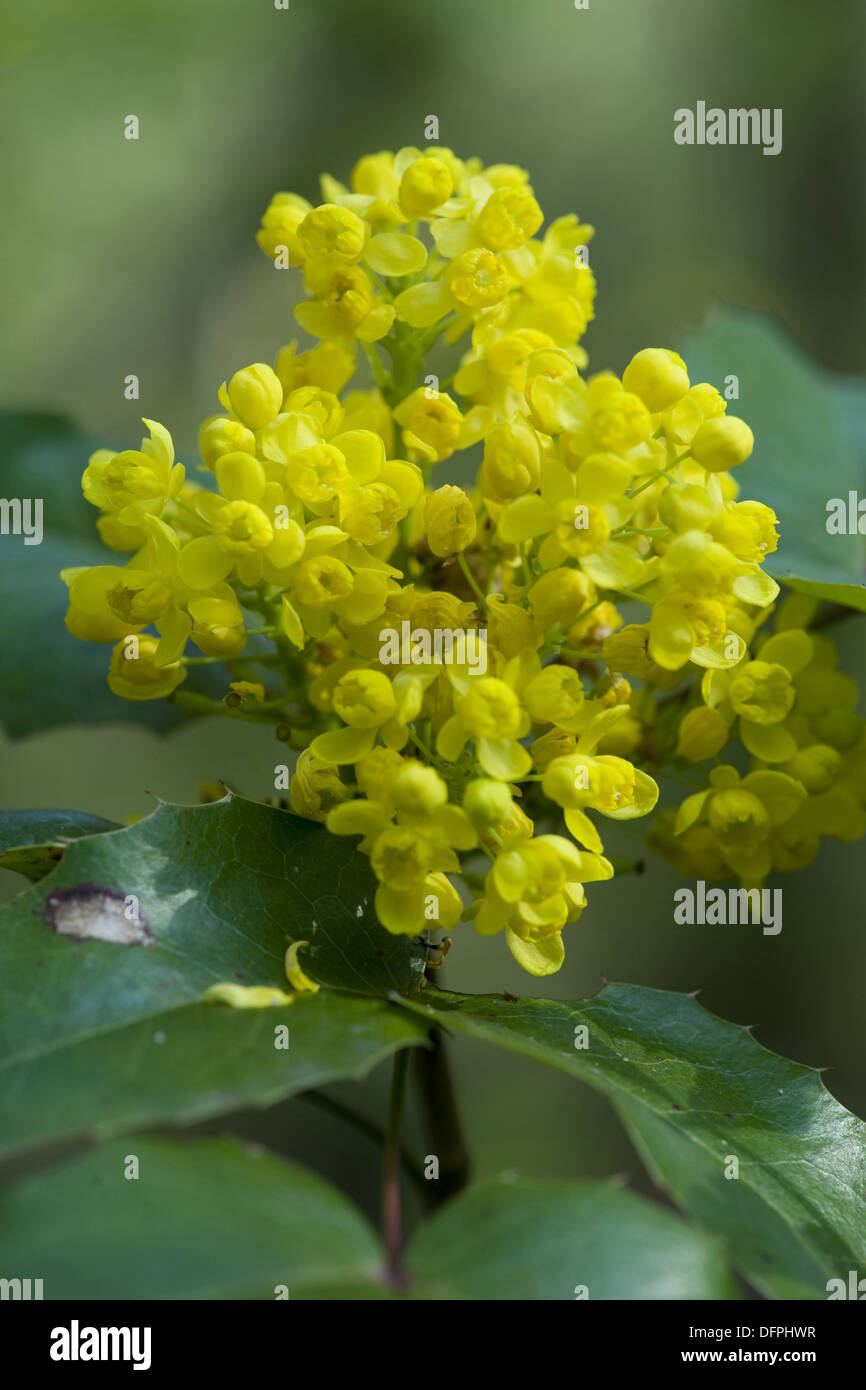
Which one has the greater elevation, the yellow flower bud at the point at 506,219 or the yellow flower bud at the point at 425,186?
the yellow flower bud at the point at 425,186

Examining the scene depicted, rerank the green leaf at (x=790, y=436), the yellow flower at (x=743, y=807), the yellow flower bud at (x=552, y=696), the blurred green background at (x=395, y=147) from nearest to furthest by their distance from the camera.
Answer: the yellow flower bud at (x=552, y=696), the yellow flower at (x=743, y=807), the green leaf at (x=790, y=436), the blurred green background at (x=395, y=147)

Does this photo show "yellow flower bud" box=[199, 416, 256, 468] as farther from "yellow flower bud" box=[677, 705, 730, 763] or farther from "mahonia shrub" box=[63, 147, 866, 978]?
"yellow flower bud" box=[677, 705, 730, 763]

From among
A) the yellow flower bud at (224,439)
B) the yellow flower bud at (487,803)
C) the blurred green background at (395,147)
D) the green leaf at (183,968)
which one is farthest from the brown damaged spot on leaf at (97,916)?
the blurred green background at (395,147)

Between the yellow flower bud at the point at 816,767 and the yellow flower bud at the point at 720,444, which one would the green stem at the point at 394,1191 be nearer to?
the yellow flower bud at the point at 816,767

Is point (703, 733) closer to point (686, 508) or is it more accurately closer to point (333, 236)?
point (686, 508)

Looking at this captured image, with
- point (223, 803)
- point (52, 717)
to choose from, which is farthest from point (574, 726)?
point (52, 717)

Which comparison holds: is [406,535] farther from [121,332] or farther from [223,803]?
[121,332]

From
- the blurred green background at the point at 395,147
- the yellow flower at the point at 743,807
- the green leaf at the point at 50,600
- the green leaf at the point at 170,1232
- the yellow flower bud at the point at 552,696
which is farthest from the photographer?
the blurred green background at the point at 395,147

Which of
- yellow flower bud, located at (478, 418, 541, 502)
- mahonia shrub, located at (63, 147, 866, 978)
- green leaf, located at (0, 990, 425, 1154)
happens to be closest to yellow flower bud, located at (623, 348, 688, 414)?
mahonia shrub, located at (63, 147, 866, 978)
